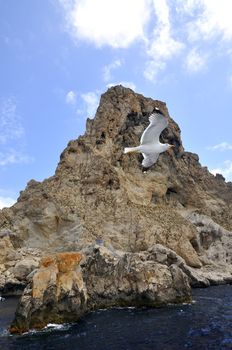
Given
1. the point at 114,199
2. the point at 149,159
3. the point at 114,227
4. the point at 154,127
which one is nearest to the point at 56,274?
the point at 149,159

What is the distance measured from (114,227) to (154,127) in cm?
4185

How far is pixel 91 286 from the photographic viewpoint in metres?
34.3

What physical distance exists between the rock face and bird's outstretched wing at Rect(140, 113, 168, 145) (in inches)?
426

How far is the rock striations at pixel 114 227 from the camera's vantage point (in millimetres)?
28797

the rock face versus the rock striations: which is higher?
the rock striations

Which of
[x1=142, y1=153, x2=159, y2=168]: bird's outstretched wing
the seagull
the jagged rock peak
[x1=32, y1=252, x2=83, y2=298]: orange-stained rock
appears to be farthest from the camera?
the jagged rock peak

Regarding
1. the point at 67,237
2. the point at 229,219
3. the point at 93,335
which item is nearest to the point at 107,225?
the point at 67,237

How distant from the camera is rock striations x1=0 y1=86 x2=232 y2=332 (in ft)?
94.5

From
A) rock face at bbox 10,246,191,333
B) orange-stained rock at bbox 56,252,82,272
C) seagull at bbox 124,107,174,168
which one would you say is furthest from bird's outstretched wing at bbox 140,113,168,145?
rock face at bbox 10,246,191,333

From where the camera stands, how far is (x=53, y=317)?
87.8ft

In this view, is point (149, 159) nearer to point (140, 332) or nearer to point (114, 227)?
point (140, 332)

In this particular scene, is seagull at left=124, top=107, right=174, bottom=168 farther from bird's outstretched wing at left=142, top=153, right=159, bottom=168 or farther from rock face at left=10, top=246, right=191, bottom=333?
rock face at left=10, top=246, right=191, bottom=333

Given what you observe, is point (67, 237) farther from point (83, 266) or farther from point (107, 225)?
point (83, 266)

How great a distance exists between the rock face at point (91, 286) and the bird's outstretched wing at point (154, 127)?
35.5 ft
